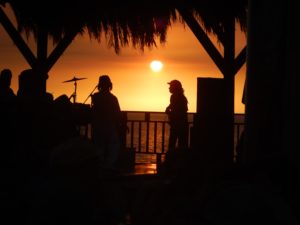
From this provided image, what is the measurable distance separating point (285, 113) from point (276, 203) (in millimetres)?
874

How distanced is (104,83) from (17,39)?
153 centimetres

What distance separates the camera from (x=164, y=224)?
12.4 feet

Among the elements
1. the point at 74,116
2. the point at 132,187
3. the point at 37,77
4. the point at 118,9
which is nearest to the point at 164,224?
the point at 132,187

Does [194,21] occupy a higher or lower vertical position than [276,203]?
higher

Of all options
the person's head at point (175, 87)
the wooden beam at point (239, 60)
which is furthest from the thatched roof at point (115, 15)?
the person's head at point (175, 87)

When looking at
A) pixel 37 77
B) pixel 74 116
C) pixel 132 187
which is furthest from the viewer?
pixel 37 77

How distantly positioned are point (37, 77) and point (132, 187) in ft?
7.34

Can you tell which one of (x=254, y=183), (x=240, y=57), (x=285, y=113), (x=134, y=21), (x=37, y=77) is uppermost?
(x=134, y=21)

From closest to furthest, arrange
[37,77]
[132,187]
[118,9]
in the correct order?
[132,187] < [37,77] < [118,9]

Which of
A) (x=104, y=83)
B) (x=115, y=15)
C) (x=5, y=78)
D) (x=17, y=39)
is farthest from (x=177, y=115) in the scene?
(x=5, y=78)

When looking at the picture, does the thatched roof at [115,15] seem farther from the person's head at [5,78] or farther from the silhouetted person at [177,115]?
the person's head at [5,78]

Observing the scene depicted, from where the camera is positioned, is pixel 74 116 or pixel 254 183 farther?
pixel 74 116

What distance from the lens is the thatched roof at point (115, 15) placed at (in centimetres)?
1034

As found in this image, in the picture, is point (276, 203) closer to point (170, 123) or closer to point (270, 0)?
point (270, 0)
